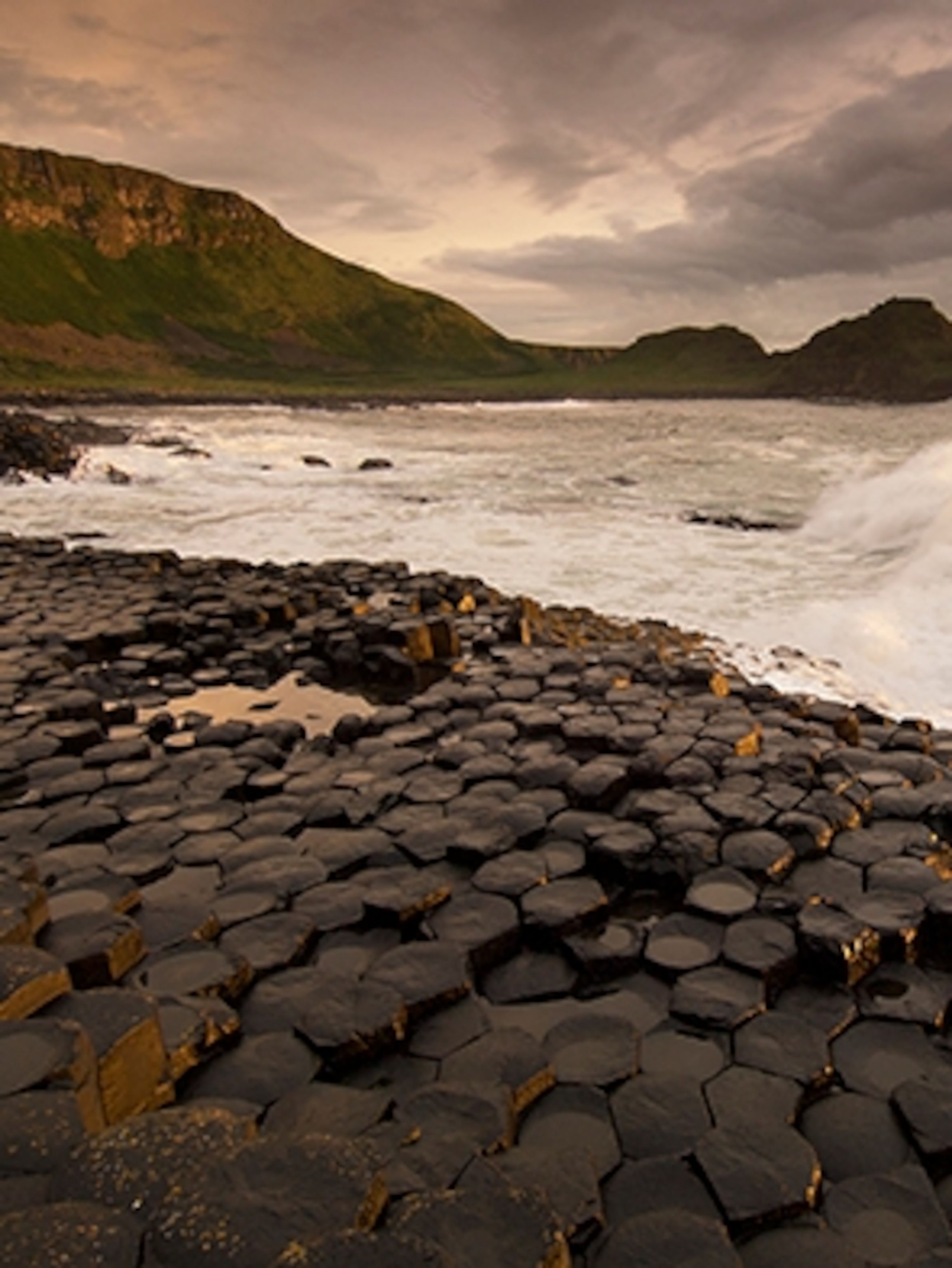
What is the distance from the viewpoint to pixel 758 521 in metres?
21.3

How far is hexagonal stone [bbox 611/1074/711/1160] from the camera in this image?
3.17 meters

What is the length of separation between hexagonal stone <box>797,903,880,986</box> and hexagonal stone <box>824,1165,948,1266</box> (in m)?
1.10

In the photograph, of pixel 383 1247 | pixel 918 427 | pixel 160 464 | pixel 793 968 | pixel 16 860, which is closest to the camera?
pixel 383 1247

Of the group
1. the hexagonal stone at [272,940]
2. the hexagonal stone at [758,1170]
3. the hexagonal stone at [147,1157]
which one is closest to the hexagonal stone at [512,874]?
the hexagonal stone at [272,940]

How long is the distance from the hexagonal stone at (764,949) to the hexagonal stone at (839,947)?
0.28ft

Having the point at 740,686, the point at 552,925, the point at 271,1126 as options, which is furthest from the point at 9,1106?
the point at 740,686

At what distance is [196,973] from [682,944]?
236 cm

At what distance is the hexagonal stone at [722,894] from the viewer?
4547 mm

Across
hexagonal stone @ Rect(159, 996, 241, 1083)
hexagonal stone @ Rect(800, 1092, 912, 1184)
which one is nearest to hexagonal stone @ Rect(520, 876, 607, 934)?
hexagonal stone @ Rect(800, 1092, 912, 1184)

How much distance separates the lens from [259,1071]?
3.54m

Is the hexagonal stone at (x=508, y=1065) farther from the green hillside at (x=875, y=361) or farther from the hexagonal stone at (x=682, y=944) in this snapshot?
the green hillside at (x=875, y=361)

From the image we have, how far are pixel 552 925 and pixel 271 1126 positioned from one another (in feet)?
5.62

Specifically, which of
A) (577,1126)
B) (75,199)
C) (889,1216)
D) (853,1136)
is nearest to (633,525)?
(853,1136)

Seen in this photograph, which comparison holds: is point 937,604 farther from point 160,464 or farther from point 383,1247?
point 160,464
